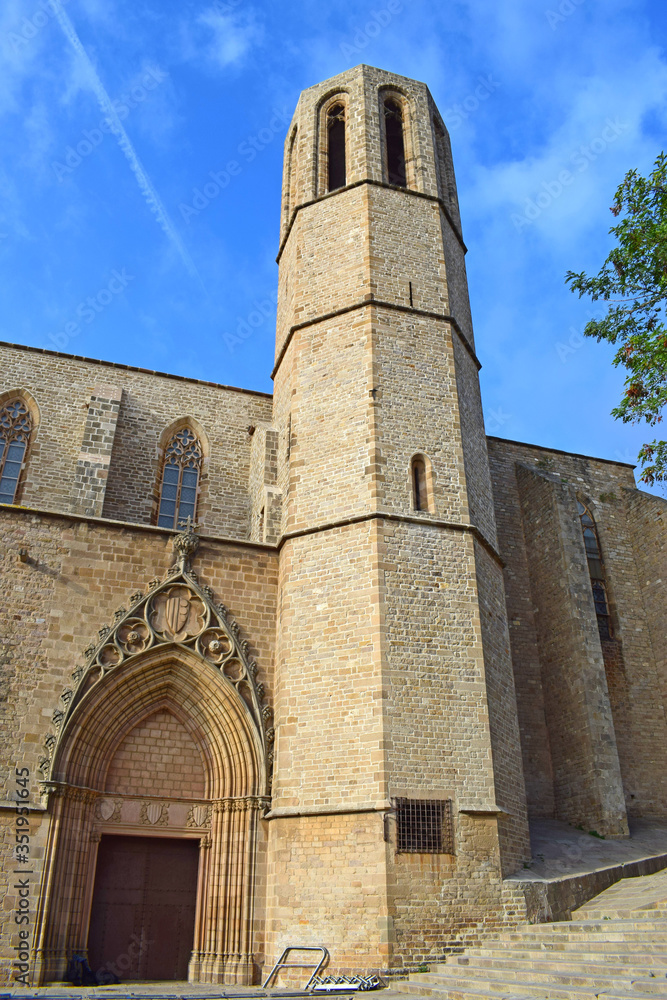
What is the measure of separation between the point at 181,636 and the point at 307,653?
1823 mm

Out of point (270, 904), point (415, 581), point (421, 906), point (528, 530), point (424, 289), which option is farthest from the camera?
point (528, 530)

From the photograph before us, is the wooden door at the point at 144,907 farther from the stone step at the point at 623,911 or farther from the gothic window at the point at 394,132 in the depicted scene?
the gothic window at the point at 394,132

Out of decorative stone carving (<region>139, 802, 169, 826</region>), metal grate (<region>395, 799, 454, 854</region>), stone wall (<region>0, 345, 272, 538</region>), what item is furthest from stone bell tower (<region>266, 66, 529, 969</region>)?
stone wall (<region>0, 345, 272, 538</region>)

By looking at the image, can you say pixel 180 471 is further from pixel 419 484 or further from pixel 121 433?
pixel 419 484

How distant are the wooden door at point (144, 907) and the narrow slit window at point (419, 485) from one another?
18.3ft

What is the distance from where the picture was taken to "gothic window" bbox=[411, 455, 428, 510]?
37.9 ft

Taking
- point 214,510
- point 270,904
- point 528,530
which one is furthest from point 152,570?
point 528,530

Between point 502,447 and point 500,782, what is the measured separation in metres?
8.64

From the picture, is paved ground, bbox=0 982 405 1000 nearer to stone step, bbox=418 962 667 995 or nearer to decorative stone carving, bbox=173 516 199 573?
stone step, bbox=418 962 667 995

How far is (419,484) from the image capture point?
11797 millimetres

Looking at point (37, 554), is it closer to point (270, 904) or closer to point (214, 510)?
point (214, 510)

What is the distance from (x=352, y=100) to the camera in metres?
15.6

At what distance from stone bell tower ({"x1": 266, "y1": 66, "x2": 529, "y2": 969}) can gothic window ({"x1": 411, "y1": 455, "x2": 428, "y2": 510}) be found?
3cm

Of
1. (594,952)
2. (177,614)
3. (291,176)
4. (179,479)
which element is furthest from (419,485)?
(291,176)
